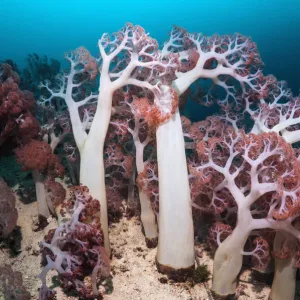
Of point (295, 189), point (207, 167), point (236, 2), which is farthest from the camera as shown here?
point (236, 2)

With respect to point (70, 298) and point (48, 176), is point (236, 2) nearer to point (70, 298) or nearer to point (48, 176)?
point (48, 176)

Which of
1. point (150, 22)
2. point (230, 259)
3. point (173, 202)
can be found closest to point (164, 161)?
point (173, 202)

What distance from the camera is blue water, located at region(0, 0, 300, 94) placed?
13.7 metres

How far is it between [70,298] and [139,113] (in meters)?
3.08

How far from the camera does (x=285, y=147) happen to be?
152 inches

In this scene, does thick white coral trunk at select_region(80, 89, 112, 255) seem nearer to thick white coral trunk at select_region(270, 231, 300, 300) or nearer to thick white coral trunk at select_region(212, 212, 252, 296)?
thick white coral trunk at select_region(212, 212, 252, 296)

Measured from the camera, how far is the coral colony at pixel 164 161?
13.1 feet

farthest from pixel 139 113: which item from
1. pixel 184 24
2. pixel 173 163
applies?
pixel 184 24

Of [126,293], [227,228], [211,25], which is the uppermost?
[211,25]

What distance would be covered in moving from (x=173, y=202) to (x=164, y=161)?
26.7 inches

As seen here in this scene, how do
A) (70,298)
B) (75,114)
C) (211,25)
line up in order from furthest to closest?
(211,25) → (75,114) → (70,298)

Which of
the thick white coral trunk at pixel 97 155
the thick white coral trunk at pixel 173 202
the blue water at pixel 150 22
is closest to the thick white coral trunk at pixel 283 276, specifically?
the thick white coral trunk at pixel 173 202

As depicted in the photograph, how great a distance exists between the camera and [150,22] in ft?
110

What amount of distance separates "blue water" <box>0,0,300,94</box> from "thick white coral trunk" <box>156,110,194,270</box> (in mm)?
7799
